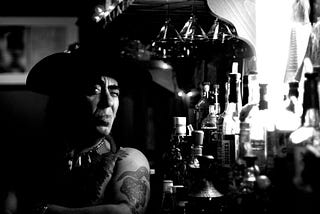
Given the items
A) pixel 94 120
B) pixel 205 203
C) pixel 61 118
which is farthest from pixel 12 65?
pixel 205 203

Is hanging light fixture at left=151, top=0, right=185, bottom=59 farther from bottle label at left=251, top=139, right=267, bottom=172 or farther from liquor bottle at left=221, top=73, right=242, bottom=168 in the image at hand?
bottle label at left=251, top=139, right=267, bottom=172

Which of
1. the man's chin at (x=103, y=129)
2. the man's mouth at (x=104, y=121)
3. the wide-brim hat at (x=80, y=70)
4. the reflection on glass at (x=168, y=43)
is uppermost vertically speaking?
the reflection on glass at (x=168, y=43)

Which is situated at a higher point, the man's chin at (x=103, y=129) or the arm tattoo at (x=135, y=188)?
the man's chin at (x=103, y=129)

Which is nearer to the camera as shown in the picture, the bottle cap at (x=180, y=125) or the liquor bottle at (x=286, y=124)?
the liquor bottle at (x=286, y=124)

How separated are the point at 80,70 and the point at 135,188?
1.02 metres

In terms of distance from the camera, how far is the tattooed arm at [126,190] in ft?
8.63

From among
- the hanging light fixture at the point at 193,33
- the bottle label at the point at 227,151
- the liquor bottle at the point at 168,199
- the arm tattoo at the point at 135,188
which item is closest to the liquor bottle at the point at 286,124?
the bottle label at the point at 227,151

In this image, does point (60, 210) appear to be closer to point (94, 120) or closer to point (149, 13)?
point (94, 120)

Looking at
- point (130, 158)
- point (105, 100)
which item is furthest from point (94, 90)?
point (130, 158)

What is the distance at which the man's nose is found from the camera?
9.83 feet

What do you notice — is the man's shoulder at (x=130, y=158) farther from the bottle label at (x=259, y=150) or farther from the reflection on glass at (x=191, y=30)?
the bottle label at (x=259, y=150)

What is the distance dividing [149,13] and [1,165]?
232 cm

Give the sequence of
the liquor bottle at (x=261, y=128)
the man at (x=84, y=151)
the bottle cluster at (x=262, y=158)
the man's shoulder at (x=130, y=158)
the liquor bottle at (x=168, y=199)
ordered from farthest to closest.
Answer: the man's shoulder at (x=130, y=158), the man at (x=84, y=151), the liquor bottle at (x=168, y=199), the liquor bottle at (x=261, y=128), the bottle cluster at (x=262, y=158)

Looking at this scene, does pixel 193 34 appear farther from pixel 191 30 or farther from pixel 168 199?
pixel 168 199
